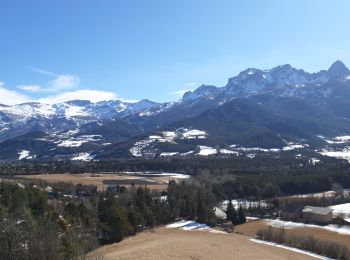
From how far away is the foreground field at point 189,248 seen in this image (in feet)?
237

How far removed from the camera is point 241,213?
119 m

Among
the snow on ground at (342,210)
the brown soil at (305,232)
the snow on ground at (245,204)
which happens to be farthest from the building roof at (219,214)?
the snow on ground at (342,210)

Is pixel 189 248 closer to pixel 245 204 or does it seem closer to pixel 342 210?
pixel 342 210

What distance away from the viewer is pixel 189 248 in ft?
257

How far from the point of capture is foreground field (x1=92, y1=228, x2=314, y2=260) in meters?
72.2

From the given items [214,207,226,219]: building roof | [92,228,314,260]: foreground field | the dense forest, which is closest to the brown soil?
the dense forest

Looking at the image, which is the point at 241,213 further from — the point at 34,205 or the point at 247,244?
the point at 34,205

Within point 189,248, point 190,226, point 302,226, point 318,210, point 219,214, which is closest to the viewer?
point 189,248

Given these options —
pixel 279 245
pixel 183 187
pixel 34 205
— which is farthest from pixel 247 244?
pixel 183 187

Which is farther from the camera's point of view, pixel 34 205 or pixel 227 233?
pixel 227 233

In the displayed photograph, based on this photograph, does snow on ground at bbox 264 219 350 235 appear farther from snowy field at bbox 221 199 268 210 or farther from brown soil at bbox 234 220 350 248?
snowy field at bbox 221 199 268 210

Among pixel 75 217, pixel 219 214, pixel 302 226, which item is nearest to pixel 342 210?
pixel 302 226

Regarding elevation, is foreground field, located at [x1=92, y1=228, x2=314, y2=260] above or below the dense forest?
below

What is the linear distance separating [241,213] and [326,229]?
759 inches
